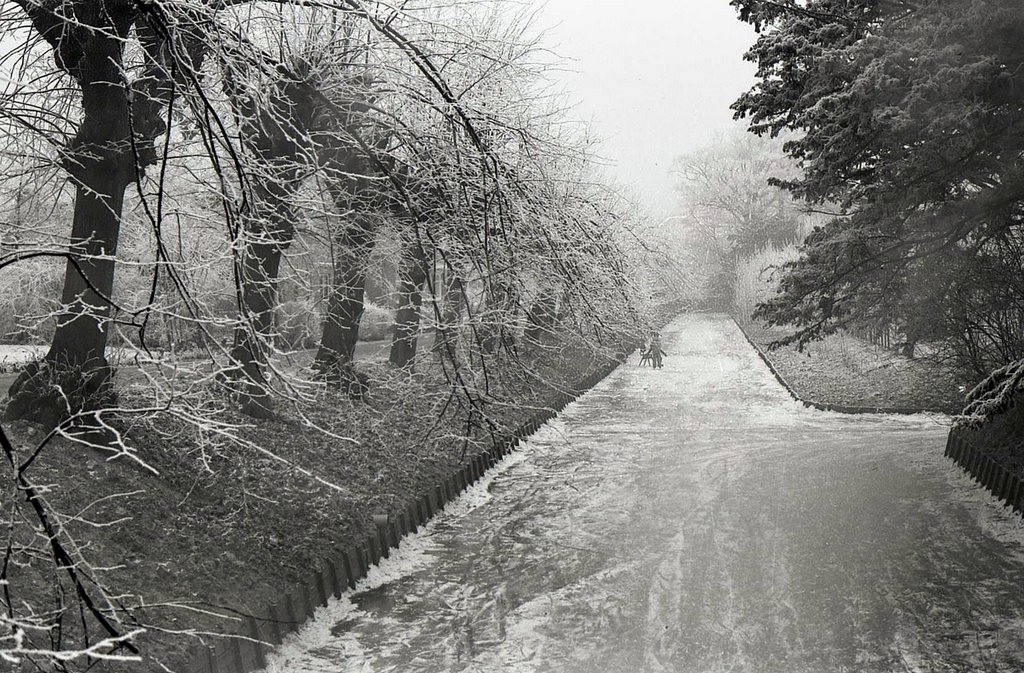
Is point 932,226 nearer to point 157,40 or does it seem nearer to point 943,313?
point 943,313

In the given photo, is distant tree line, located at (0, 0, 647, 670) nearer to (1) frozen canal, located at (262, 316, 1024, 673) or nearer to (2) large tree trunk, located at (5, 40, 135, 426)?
(2) large tree trunk, located at (5, 40, 135, 426)

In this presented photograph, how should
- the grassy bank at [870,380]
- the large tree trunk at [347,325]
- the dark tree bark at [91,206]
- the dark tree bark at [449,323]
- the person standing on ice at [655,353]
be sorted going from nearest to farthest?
the dark tree bark at [449,323] < the dark tree bark at [91,206] < the large tree trunk at [347,325] < the grassy bank at [870,380] < the person standing on ice at [655,353]

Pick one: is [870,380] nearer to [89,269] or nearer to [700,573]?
[700,573]

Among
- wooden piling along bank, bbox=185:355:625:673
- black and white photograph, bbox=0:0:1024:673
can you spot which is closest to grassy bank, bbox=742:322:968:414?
black and white photograph, bbox=0:0:1024:673

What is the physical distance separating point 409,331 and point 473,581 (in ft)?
28.0

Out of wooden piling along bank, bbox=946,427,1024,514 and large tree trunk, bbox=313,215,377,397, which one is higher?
large tree trunk, bbox=313,215,377,397

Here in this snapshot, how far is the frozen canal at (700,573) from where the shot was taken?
19.8 ft

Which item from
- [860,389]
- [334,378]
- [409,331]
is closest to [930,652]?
[334,378]

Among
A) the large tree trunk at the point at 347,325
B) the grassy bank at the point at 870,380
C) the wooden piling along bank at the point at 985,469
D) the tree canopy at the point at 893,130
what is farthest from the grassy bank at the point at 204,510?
the grassy bank at the point at 870,380

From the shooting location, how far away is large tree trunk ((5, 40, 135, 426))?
24.8 feet

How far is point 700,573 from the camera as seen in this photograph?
25.1 ft

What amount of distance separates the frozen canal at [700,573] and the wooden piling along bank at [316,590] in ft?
0.42

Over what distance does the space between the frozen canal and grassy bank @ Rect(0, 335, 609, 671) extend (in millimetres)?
598

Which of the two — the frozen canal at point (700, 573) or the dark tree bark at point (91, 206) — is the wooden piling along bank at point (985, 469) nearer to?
the frozen canal at point (700, 573)
